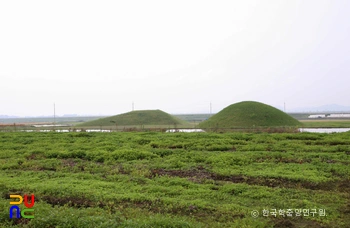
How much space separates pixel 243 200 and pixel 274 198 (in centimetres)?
108

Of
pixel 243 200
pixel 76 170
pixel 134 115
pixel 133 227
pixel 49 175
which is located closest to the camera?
pixel 133 227

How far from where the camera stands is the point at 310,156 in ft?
52.3

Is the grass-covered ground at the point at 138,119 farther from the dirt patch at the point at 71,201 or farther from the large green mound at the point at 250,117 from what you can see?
the dirt patch at the point at 71,201

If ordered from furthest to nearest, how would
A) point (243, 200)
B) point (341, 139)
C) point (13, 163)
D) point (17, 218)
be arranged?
1. point (341, 139)
2. point (13, 163)
3. point (243, 200)
4. point (17, 218)

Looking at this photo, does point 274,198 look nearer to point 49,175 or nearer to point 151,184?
point 151,184

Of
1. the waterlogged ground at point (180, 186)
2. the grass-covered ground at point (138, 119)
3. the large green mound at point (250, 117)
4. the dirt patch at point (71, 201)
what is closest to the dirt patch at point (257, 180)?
the waterlogged ground at point (180, 186)

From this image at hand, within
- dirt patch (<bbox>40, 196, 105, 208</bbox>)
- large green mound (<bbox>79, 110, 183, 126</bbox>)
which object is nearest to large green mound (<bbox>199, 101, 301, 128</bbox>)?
large green mound (<bbox>79, 110, 183, 126</bbox>)

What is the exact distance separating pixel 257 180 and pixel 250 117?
36.8m

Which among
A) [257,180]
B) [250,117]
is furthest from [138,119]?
[257,180]

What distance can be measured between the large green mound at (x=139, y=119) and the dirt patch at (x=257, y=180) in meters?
47.4

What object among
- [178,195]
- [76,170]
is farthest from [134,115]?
[178,195]

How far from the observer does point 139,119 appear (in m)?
64.8

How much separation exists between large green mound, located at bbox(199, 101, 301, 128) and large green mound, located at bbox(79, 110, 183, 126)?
50.6 ft

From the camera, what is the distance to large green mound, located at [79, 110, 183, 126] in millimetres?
60944
